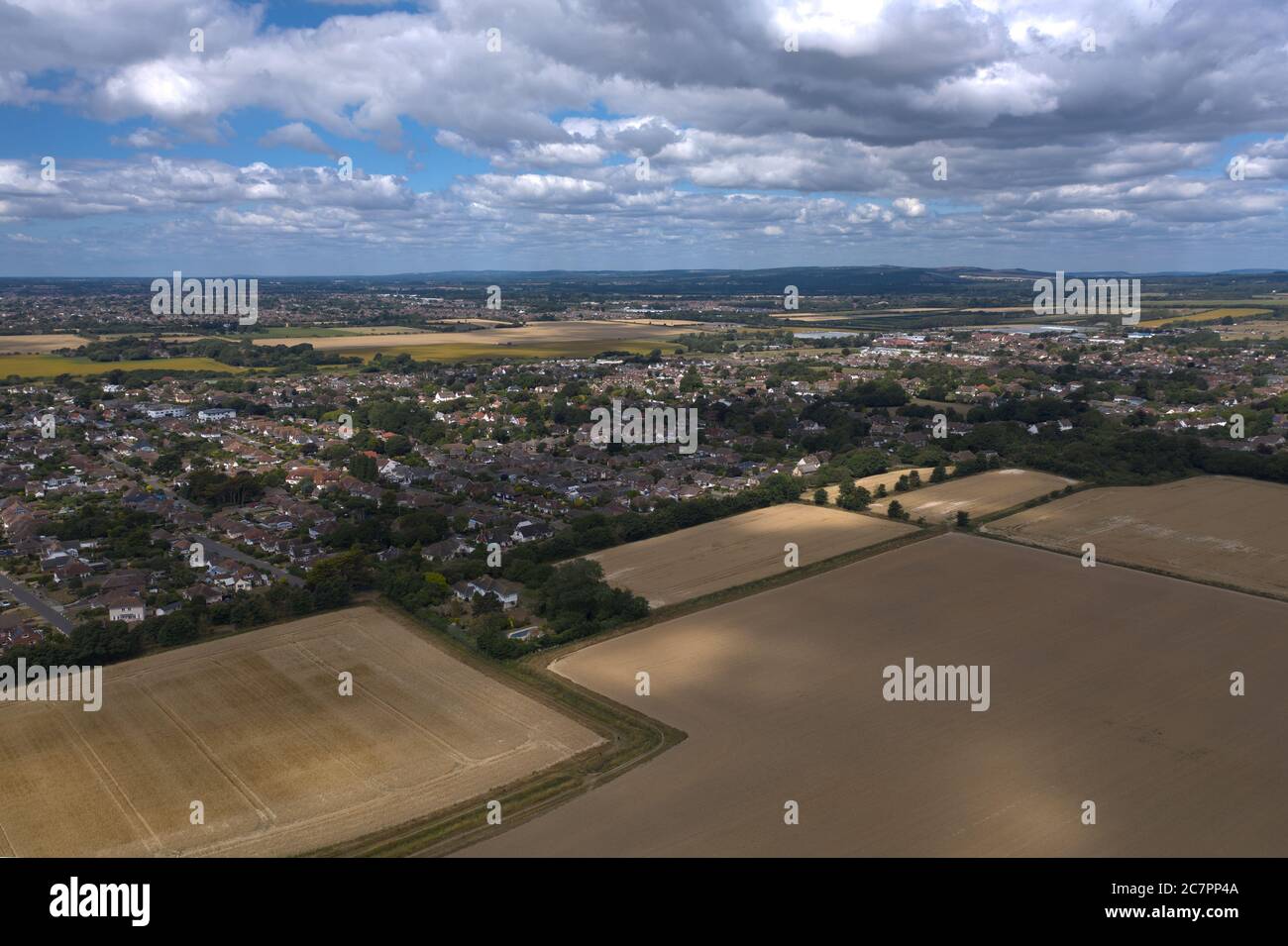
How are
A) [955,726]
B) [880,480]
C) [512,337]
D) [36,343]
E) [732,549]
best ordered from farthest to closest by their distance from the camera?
[512,337]
[36,343]
[880,480]
[732,549]
[955,726]

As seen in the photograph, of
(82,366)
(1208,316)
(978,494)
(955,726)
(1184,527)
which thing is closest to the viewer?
(955,726)

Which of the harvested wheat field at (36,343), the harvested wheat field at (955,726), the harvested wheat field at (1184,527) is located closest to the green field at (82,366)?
the harvested wheat field at (36,343)

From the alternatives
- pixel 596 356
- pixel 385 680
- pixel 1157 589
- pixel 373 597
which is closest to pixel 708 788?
pixel 385 680

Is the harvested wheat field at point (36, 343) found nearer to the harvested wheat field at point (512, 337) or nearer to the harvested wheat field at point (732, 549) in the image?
the harvested wheat field at point (512, 337)

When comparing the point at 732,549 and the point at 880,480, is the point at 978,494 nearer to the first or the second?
the point at 880,480

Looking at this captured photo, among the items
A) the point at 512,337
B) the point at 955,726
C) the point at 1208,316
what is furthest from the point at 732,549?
the point at 1208,316

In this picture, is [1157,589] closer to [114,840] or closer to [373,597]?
[373,597]
